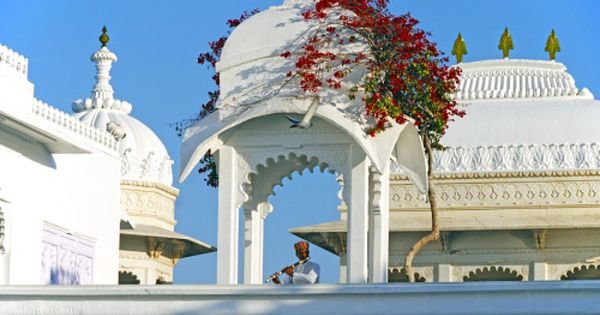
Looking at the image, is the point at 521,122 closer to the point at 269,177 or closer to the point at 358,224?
the point at 269,177

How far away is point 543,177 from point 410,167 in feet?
35.5

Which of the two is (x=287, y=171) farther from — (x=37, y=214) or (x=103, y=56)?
(x=103, y=56)

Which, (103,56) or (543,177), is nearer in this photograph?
(543,177)

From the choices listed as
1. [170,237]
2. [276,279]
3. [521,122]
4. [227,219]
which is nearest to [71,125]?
[227,219]

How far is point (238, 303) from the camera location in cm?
1623

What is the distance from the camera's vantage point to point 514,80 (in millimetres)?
32219

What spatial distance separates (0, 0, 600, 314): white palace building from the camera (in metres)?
16.3

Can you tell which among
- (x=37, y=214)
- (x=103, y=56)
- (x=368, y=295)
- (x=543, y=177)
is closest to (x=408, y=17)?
(x=368, y=295)

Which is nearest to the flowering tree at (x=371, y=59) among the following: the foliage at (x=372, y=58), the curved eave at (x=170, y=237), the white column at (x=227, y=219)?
the foliage at (x=372, y=58)

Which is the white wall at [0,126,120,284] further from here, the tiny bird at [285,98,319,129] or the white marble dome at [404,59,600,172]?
the white marble dome at [404,59,600,172]

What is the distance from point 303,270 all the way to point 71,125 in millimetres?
7006

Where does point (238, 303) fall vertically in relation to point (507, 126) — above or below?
below

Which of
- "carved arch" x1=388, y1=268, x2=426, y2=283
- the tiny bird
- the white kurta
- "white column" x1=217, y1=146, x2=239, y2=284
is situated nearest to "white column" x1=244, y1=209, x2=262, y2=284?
"white column" x1=217, y1=146, x2=239, y2=284

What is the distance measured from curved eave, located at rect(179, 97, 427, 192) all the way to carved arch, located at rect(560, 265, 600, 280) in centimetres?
1093
